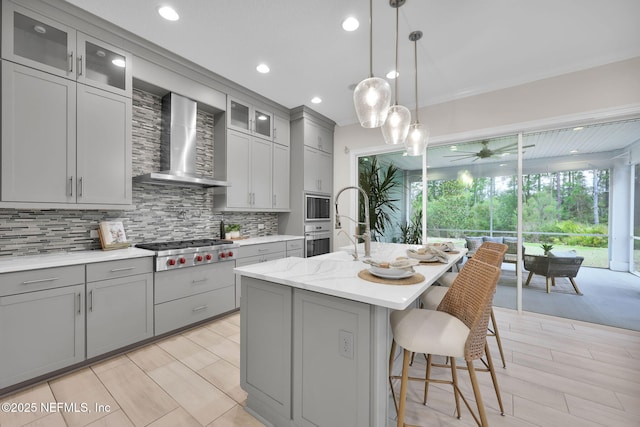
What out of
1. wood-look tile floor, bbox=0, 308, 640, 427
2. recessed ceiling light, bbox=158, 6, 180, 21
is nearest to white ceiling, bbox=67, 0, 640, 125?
recessed ceiling light, bbox=158, 6, 180, 21

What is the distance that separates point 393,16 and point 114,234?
3.16m

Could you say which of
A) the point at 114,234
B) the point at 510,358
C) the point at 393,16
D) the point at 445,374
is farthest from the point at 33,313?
the point at 510,358

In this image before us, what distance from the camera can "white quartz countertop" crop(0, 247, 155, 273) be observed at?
1.83 m

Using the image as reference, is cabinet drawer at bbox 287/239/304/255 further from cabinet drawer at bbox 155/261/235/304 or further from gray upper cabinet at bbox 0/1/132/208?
gray upper cabinet at bbox 0/1/132/208

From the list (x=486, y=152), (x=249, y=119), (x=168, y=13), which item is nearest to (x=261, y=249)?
(x=249, y=119)

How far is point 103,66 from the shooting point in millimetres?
2408

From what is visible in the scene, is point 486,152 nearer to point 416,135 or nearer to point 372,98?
point 416,135

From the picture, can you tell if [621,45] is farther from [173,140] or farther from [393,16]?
[173,140]

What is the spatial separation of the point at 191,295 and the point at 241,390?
127 cm

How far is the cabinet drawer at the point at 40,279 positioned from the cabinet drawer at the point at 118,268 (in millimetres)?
73

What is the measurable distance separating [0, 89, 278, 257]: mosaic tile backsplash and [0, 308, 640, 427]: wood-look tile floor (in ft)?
3.68

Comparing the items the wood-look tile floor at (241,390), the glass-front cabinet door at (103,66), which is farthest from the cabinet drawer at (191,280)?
the glass-front cabinet door at (103,66)

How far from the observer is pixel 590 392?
183 centimetres

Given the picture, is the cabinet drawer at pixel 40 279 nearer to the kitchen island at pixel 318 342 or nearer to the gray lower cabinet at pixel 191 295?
the gray lower cabinet at pixel 191 295
